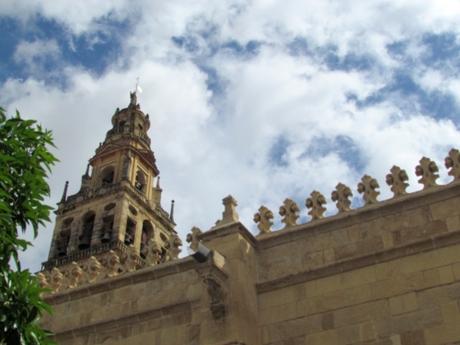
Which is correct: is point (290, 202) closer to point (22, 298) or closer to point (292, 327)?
point (292, 327)

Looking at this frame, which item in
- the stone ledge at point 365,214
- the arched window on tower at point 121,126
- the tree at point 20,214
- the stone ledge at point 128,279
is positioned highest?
the arched window on tower at point 121,126

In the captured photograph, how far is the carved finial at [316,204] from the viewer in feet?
38.4

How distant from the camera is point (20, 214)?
25.6 ft

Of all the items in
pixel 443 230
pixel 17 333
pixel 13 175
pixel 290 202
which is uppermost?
pixel 290 202

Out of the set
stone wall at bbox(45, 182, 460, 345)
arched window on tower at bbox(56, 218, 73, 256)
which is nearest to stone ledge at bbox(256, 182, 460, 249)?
stone wall at bbox(45, 182, 460, 345)

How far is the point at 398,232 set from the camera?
35.8 feet

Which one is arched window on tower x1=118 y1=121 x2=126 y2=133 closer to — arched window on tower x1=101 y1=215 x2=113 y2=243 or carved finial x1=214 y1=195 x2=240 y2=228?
arched window on tower x1=101 y1=215 x2=113 y2=243

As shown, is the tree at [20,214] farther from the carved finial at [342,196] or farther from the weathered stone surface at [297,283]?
the carved finial at [342,196]

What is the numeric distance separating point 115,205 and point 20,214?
33.4 meters

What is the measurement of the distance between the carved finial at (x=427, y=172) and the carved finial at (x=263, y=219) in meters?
2.61

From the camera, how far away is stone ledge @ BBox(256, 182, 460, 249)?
10.9 metres

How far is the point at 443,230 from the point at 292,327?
107 inches

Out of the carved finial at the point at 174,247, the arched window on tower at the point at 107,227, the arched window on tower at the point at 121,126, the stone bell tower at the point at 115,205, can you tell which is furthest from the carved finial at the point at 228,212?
the arched window on tower at the point at 121,126

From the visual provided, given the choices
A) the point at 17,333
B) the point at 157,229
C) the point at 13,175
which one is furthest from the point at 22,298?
the point at 157,229
